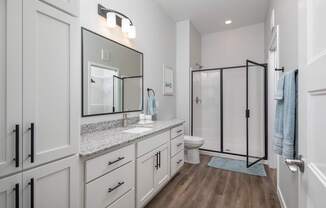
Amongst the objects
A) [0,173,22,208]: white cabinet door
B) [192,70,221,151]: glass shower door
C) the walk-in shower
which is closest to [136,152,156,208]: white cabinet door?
[0,173,22,208]: white cabinet door

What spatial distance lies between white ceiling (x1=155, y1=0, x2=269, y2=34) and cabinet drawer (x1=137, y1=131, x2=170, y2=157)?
2231 millimetres

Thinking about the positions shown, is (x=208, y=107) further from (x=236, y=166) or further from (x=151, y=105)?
(x=151, y=105)

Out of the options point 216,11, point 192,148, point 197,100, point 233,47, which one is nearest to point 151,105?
point 192,148

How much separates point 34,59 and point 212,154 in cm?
361

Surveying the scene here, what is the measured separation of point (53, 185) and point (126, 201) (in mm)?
760

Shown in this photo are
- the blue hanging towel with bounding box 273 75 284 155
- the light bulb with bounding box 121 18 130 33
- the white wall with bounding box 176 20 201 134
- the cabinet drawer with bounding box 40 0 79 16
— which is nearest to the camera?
the cabinet drawer with bounding box 40 0 79 16

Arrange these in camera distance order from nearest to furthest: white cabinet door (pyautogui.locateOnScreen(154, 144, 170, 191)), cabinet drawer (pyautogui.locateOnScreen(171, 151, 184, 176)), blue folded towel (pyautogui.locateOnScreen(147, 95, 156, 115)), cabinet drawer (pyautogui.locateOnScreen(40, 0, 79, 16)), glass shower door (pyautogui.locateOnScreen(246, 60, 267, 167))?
cabinet drawer (pyautogui.locateOnScreen(40, 0, 79, 16)), white cabinet door (pyautogui.locateOnScreen(154, 144, 170, 191)), cabinet drawer (pyautogui.locateOnScreen(171, 151, 184, 176)), blue folded towel (pyautogui.locateOnScreen(147, 95, 156, 115)), glass shower door (pyautogui.locateOnScreen(246, 60, 267, 167))

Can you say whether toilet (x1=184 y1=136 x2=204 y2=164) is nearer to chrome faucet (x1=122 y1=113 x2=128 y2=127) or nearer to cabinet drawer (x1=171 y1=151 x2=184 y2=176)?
cabinet drawer (x1=171 y1=151 x2=184 y2=176)

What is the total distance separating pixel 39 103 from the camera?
2.94 ft

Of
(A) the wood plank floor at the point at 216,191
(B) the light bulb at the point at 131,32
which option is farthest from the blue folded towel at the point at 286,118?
(B) the light bulb at the point at 131,32

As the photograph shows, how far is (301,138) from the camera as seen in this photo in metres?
0.79

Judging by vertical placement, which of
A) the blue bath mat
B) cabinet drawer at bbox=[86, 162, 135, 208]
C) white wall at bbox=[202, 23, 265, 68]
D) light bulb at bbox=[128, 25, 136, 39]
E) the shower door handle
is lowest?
the blue bath mat

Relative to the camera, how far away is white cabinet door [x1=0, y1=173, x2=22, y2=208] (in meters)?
0.76

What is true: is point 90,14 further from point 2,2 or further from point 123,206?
point 123,206
